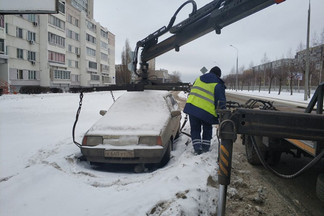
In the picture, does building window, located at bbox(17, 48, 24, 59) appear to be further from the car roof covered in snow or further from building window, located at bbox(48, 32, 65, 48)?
the car roof covered in snow

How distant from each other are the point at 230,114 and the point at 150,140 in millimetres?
1995

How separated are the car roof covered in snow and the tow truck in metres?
0.37

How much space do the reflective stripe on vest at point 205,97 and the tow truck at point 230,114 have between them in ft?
1.85

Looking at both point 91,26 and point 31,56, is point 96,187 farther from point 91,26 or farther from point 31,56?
point 91,26

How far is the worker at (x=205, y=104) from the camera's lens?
14.8 ft

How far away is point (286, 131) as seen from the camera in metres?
2.12

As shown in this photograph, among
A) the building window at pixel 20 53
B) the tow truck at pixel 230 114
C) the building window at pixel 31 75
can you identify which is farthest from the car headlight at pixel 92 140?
the building window at pixel 31 75

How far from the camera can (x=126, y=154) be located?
Result: 12.6 feet

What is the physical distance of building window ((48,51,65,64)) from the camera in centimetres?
3570

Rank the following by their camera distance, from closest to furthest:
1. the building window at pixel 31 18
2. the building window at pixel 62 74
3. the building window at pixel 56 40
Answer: the building window at pixel 31 18
the building window at pixel 56 40
the building window at pixel 62 74

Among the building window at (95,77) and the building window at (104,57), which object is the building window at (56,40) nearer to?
the building window at (95,77)

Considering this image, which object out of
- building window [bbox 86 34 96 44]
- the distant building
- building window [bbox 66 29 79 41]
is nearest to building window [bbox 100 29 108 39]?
building window [bbox 86 34 96 44]

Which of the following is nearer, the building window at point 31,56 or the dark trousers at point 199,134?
the dark trousers at point 199,134

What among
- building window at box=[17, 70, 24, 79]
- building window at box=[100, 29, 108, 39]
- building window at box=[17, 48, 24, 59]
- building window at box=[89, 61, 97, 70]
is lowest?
building window at box=[17, 70, 24, 79]
